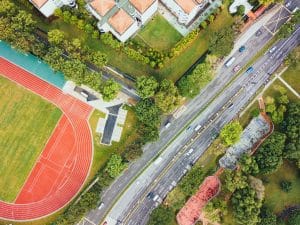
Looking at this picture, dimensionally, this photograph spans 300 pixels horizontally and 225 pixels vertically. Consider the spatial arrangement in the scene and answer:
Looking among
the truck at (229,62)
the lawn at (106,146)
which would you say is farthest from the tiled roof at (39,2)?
the truck at (229,62)

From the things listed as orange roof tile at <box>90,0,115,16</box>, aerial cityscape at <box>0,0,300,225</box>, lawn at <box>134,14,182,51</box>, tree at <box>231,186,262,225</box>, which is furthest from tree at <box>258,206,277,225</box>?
orange roof tile at <box>90,0,115,16</box>

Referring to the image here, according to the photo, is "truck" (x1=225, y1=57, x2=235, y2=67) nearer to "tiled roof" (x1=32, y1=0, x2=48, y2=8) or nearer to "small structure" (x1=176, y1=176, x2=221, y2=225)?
"small structure" (x1=176, y1=176, x2=221, y2=225)

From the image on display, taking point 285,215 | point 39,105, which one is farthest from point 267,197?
point 39,105

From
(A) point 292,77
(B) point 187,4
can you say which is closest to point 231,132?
(A) point 292,77

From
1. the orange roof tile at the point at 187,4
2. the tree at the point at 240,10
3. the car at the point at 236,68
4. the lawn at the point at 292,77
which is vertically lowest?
the car at the point at 236,68

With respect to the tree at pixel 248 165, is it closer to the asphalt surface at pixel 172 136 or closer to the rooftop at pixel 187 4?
the asphalt surface at pixel 172 136

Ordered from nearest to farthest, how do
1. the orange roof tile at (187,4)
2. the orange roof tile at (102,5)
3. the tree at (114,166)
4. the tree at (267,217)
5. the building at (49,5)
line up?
the tree at (267,217) < the tree at (114,166) < the orange roof tile at (102,5) < the orange roof tile at (187,4) < the building at (49,5)

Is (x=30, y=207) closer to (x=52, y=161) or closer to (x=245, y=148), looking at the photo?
(x=52, y=161)

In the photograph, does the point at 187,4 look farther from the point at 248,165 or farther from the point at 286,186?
the point at 286,186
